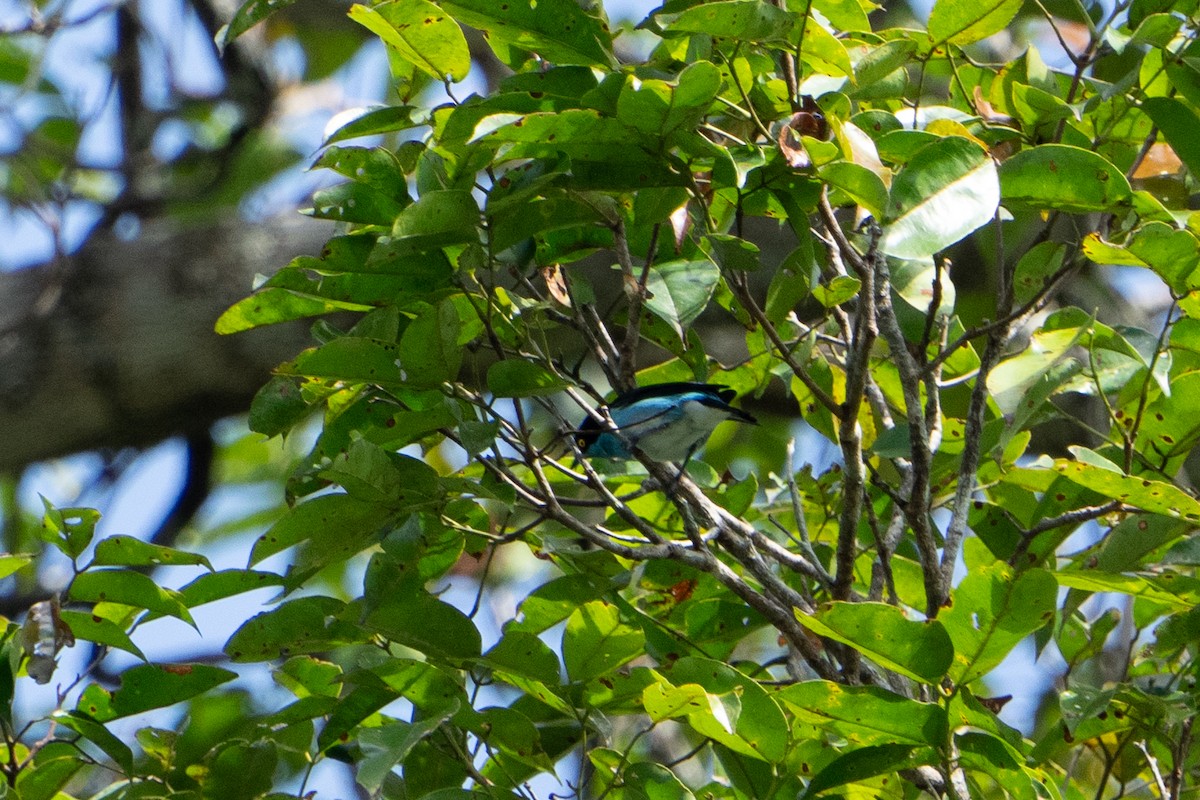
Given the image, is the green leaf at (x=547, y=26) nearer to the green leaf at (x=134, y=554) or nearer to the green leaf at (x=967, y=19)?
the green leaf at (x=967, y=19)

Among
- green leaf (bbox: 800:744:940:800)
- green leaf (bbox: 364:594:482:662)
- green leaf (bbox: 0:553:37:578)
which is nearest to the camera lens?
green leaf (bbox: 800:744:940:800)

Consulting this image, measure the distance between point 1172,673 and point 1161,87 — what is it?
793mm

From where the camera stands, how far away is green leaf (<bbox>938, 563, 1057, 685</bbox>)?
1.27 m

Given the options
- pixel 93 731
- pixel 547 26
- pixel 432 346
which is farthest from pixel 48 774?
pixel 547 26

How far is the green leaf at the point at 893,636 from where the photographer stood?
1.26m

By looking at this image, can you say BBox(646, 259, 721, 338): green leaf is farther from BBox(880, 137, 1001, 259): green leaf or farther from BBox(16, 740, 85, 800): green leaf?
BBox(16, 740, 85, 800): green leaf

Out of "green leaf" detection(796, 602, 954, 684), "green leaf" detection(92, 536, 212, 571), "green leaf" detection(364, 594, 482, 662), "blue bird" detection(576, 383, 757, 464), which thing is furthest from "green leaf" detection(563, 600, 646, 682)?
"green leaf" detection(92, 536, 212, 571)

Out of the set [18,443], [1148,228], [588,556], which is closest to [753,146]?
[1148,228]

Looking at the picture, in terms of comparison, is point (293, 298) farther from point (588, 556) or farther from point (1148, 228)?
point (1148, 228)

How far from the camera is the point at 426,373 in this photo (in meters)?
1.44

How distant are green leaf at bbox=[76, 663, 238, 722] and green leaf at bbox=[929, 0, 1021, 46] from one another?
1.17 meters

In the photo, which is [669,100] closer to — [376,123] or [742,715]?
[376,123]

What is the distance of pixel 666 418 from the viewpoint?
173 centimetres

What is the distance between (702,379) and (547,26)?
0.54 metres
